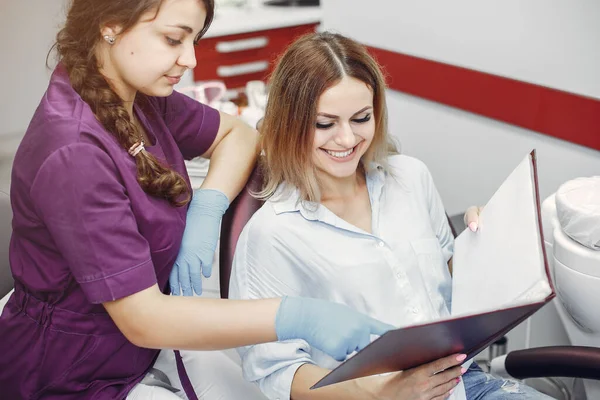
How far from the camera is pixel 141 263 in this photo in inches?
48.1

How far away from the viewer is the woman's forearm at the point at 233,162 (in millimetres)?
1597

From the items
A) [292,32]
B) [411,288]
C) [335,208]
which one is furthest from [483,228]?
[292,32]

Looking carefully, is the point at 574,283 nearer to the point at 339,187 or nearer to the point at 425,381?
the point at 425,381

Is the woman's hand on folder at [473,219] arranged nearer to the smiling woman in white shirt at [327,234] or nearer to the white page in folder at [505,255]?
the white page in folder at [505,255]

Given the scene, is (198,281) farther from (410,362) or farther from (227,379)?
(410,362)

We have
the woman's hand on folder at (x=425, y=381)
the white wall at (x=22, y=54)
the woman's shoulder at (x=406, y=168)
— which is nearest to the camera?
the woman's hand on folder at (x=425, y=381)

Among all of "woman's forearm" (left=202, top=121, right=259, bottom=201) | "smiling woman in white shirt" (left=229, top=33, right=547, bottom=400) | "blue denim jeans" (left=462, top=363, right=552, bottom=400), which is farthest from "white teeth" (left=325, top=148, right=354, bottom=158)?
"blue denim jeans" (left=462, top=363, right=552, bottom=400)

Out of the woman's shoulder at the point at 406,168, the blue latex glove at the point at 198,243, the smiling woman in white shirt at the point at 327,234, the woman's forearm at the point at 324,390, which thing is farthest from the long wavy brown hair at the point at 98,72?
the woman's shoulder at the point at 406,168

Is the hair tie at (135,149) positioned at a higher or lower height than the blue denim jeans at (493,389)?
higher

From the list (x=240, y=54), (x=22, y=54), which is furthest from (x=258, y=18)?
(x=22, y=54)

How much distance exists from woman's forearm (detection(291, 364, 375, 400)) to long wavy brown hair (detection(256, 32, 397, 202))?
1.29 ft

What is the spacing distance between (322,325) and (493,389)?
547mm

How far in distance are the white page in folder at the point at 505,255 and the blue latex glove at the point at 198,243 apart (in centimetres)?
55

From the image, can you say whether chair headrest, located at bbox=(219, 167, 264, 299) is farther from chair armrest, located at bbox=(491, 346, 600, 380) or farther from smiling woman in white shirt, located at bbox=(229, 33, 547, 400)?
chair armrest, located at bbox=(491, 346, 600, 380)
